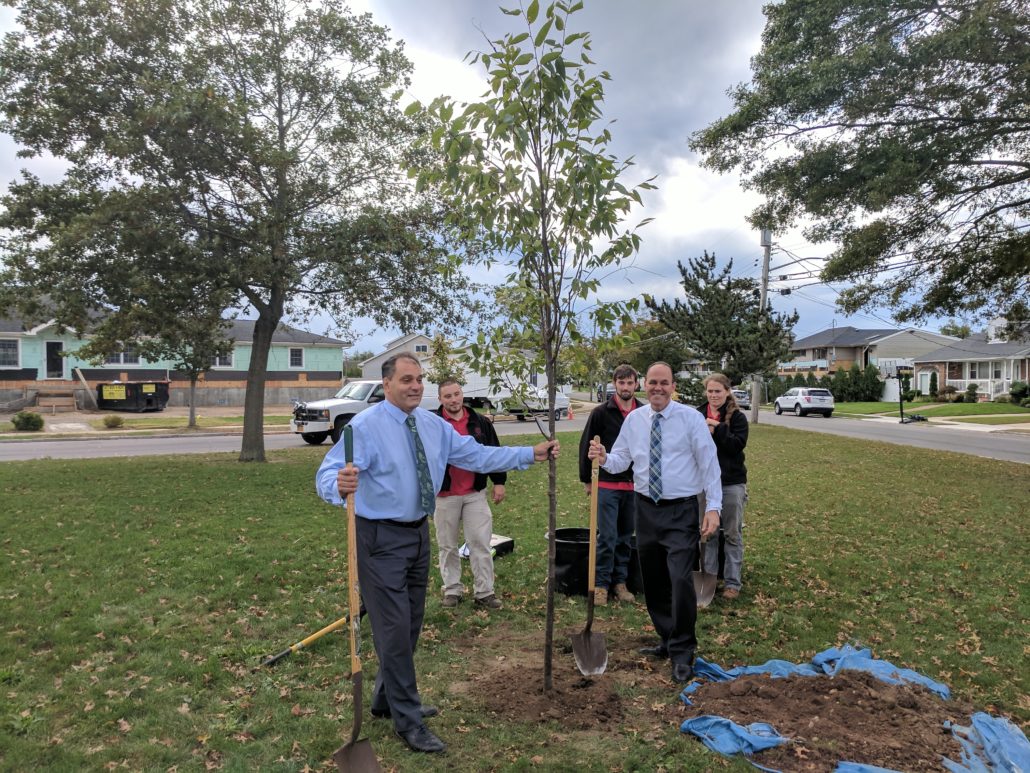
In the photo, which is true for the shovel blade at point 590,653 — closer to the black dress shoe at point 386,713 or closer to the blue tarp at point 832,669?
the blue tarp at point 832,669

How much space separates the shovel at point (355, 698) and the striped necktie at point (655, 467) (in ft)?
7.07

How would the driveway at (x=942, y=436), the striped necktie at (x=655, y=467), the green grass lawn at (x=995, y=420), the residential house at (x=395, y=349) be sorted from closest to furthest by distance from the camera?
the striped necktie at (x=655, y=467) < the driveway at (x=942, y=436) < the green grass lawn at (x=995, y=420) < the residential house at (x=395, y=349)

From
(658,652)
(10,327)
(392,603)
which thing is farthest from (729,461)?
(10,327)

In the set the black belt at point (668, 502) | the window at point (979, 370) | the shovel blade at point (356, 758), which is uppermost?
the window at point (979, 370)

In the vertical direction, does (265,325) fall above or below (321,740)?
above

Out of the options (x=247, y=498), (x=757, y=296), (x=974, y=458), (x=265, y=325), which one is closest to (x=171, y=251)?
(x=265, y=325)

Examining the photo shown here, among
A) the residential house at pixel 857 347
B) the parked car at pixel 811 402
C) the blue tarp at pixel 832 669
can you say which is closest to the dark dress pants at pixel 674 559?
the blue tarp at pixel 832 669

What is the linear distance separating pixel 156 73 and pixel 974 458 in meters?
21.2

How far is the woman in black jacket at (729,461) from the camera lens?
5.88m

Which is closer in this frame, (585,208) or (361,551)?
(361,551)

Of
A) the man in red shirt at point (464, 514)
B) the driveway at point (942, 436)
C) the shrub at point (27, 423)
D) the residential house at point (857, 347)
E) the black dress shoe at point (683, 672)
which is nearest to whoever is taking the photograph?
the black dress shoe at point (683, 672)

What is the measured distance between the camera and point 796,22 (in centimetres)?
1216

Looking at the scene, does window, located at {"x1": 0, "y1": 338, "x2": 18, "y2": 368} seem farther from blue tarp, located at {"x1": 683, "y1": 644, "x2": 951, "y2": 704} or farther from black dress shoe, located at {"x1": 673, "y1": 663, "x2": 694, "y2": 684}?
blue tarp, located at {"x1": 683, "y1": 644, "x2": 951, "y2": 704}

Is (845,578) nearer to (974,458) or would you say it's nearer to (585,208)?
(585,208)
